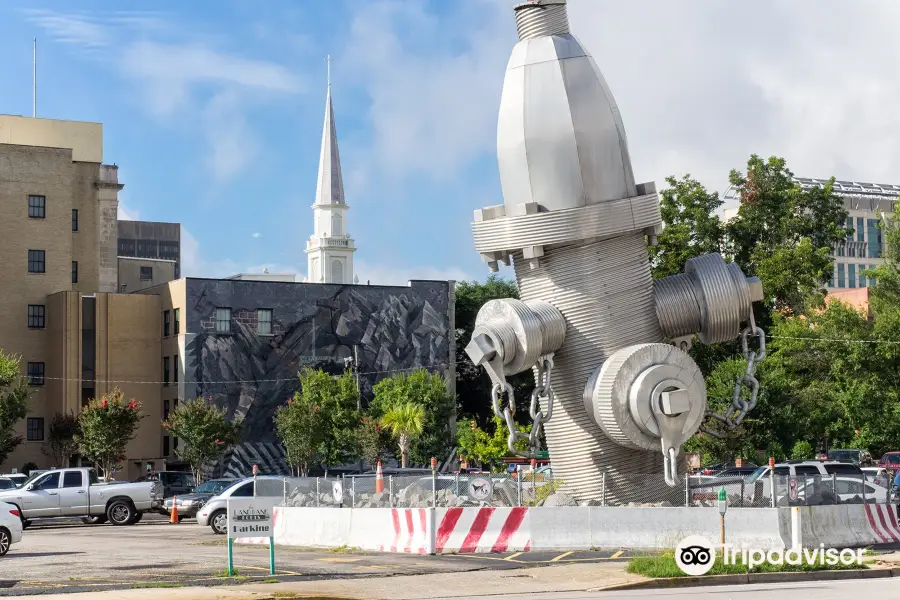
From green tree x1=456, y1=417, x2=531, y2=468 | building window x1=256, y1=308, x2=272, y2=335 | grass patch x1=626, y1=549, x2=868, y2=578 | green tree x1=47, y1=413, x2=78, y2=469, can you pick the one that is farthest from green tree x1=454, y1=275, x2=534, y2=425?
grass patch x1=626, y1=549, x2=868, y2=578

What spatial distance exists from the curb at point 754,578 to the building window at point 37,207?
66.7 meters

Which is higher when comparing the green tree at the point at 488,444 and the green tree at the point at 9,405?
the green tree at the point at 9,405

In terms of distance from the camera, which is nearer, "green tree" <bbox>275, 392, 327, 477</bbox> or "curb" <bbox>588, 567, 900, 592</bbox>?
"curb" <bbox>588, 567, 900, 592</bbox>

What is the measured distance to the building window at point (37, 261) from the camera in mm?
80750

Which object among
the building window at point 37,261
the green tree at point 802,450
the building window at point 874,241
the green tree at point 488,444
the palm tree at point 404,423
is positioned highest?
the building window at point 874,241

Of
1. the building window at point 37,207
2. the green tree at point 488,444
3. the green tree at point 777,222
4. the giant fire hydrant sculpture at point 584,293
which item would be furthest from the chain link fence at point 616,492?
the building window at point 37,207

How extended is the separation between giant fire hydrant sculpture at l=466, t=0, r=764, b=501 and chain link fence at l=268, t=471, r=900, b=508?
7.4 inches

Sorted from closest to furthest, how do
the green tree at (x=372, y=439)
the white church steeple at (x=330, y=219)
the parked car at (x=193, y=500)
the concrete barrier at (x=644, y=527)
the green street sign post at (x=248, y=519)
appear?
the green street sign post at (x=248, y=519) → the concrete barrier at (x=644, y=527) → the parked car at (x=193, y=500) → the green tree at (x=372, y=439) → the white church steeple at (x=330, y=219)

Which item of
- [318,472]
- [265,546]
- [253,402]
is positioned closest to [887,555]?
[265,546]

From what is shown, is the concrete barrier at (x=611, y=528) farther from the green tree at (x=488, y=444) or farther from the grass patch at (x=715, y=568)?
the green tree at (x=488, y=444)

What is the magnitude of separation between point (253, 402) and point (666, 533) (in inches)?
2109

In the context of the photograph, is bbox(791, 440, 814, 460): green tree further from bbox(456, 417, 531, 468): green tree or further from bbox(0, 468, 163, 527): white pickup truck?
bbox(0, 468, 163, 527): white pickup truck

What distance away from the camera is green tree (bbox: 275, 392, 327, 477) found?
69875 mm

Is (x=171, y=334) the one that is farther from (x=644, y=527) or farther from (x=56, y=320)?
(x=644, y=527)
